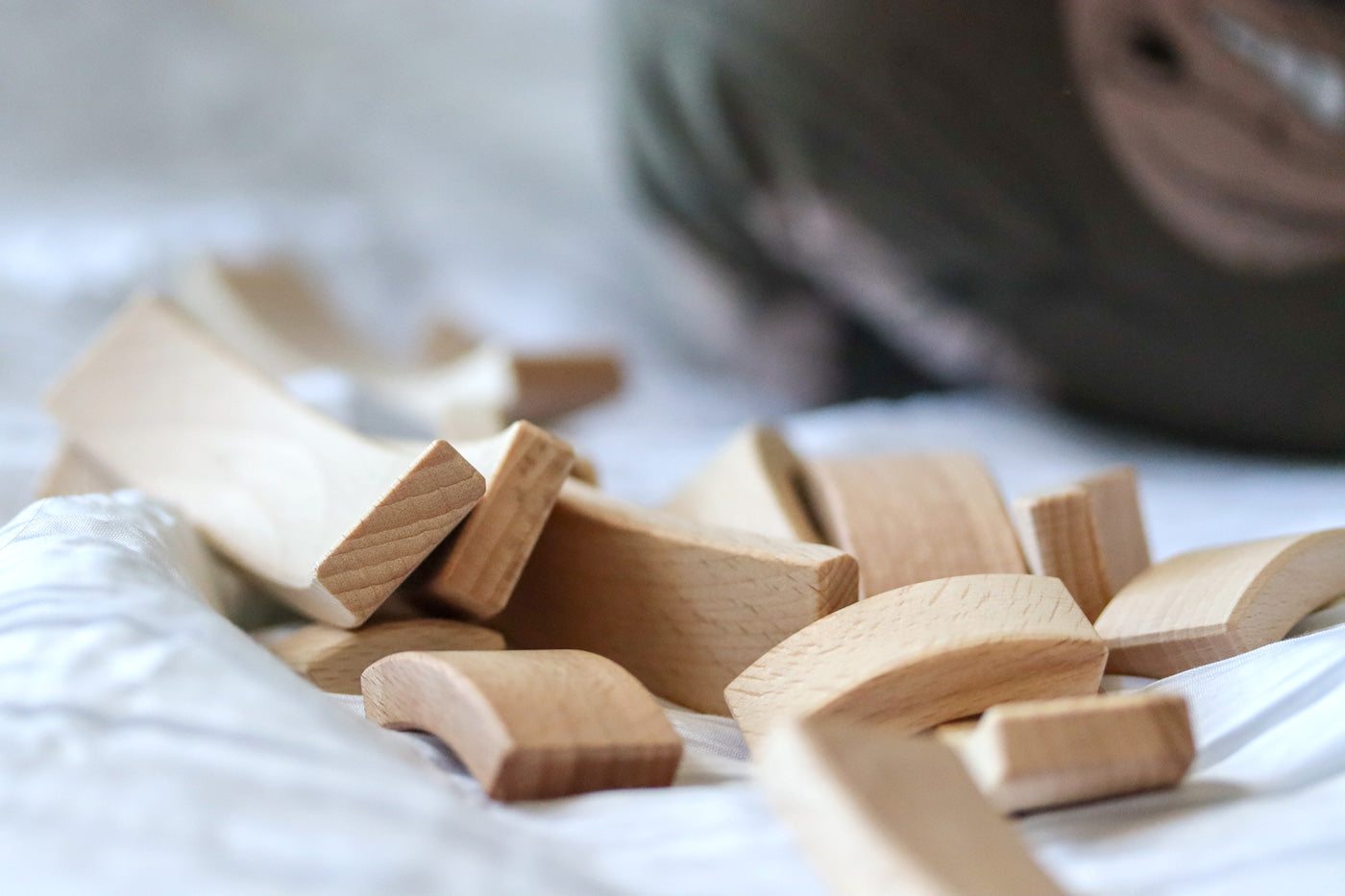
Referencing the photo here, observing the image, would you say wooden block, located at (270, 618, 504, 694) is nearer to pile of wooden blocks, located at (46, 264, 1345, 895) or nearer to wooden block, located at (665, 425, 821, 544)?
pile of wooden blocks, located at (46, 264, 1345, 895)

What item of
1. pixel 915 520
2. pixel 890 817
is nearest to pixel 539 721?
pixel 890 817

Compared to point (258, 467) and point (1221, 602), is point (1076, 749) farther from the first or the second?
point (258, 467)

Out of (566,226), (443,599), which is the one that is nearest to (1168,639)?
(443,599)

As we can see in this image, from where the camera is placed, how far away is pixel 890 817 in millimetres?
200

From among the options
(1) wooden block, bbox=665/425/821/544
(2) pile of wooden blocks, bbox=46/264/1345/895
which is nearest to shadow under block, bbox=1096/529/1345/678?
(2) pile of wooden blocks, bbox=46/264/1345/895

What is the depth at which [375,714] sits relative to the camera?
30 cm

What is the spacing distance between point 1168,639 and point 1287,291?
537 mm

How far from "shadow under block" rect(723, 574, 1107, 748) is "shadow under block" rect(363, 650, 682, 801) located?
0.04m

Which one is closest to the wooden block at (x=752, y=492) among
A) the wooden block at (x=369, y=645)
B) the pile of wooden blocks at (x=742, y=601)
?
the pile of wooden blocks at (x=742, y=601)

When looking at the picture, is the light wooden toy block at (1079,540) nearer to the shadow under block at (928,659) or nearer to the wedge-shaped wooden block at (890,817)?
the shadow under block at (928,659)

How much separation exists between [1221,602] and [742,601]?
139mm

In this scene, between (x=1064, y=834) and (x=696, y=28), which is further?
(x=696, y=28)

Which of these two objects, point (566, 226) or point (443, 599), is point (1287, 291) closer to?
point (443, 599)

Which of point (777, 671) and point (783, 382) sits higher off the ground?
point (783, 382)
